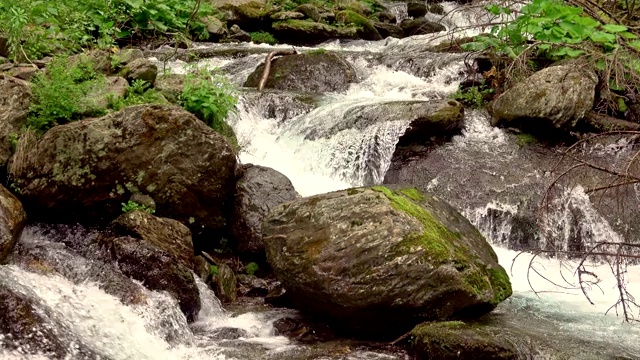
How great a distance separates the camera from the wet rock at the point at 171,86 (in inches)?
319

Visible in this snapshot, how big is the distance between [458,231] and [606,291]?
2326mm

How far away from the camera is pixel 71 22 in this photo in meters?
9.37

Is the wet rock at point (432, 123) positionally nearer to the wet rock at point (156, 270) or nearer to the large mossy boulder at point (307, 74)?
the large mossy boulder at point (307, 74)

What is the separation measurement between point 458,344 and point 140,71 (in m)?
5.82

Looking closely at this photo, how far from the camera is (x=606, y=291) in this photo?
7.08 meters

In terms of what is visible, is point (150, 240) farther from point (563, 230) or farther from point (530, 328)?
point (563, 230)

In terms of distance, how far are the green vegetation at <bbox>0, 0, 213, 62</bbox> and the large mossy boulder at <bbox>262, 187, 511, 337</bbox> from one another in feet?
15.2

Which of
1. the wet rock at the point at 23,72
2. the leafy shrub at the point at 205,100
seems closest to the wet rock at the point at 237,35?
the leafy shrub at the point at 205,100

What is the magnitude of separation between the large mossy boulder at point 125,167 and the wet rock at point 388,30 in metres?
14.4

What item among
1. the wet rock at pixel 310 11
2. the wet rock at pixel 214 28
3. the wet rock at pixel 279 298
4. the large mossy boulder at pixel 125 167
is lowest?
the wet rock at pixel 279 298

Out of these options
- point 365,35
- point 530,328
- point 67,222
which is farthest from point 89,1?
point 365,35

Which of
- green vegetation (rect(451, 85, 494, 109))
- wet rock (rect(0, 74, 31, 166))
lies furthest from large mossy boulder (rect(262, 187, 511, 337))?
green vegetation (rect(451, 85, 494, 109))

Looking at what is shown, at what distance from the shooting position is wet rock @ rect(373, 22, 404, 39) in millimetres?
20438

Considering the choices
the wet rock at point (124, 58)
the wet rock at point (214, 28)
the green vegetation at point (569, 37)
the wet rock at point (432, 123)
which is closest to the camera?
the green vegetation at point (569, 37)
